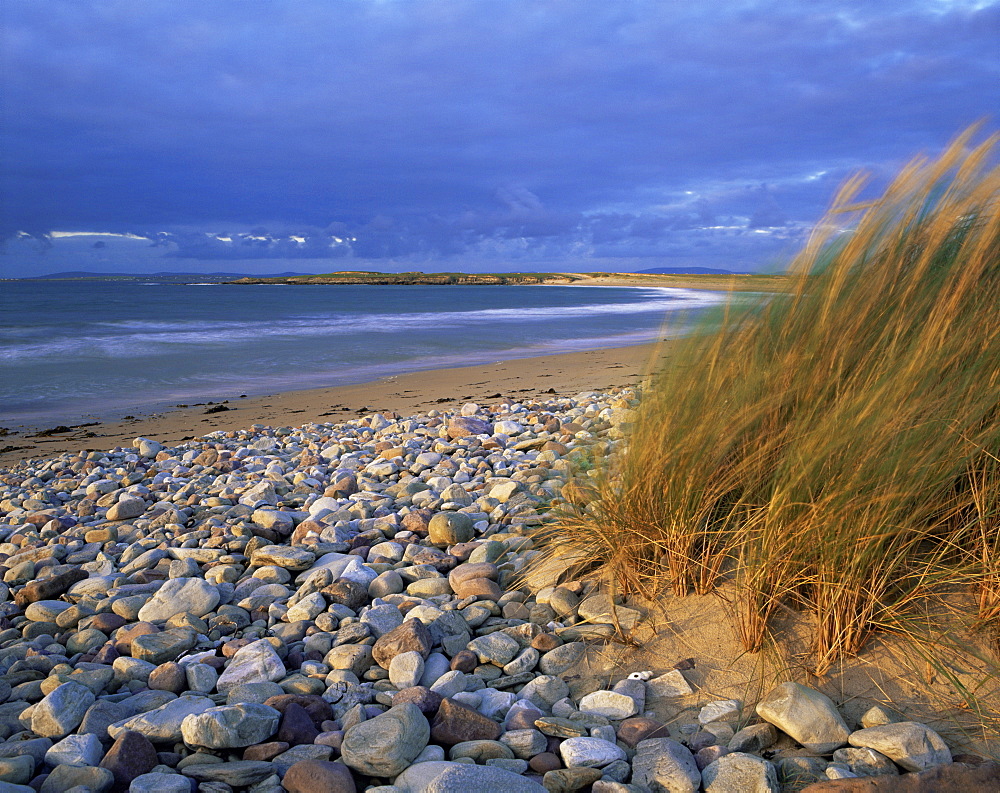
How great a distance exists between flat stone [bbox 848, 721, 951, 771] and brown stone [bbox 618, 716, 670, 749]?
1.72ft

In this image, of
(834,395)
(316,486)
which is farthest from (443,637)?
(316,486)

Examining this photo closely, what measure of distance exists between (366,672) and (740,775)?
130 centimetres

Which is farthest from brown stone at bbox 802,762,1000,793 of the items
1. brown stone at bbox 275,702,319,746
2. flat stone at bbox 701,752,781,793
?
brown stone at bbox 275,702,319,746

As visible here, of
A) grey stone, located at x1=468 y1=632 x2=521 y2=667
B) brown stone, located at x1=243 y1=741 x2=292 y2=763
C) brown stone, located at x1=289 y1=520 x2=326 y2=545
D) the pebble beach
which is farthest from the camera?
brown stone, located at x1=289 y1=520 x2=326 y2=545

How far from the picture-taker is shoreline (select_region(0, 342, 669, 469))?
8555 millimetres

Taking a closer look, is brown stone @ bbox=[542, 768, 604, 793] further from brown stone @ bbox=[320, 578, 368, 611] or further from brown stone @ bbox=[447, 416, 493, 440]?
brown stone @ bbox=[447, 416, 493, 440]

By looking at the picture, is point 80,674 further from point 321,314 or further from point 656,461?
point 321,314

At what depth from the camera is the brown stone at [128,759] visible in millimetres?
1928

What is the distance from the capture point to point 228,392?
1211 centimetres

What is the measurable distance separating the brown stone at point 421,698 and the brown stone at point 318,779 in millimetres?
311

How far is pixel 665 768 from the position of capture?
190cm

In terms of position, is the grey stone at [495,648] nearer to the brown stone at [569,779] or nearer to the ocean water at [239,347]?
the brown stone at [569,779]

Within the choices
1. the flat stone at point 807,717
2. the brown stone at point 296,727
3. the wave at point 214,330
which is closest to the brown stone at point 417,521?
the brown stone at point 296,727

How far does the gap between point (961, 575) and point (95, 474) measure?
6.19 meters
